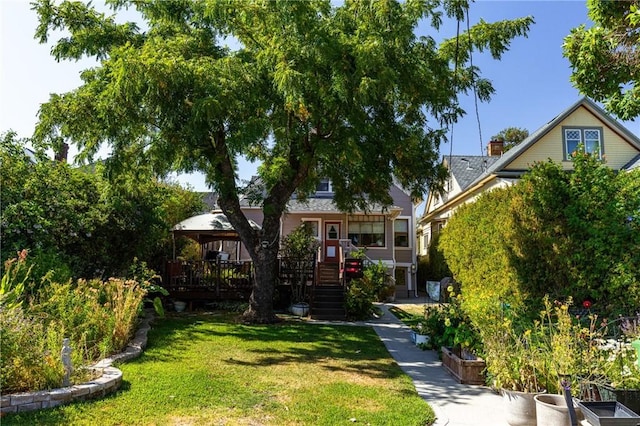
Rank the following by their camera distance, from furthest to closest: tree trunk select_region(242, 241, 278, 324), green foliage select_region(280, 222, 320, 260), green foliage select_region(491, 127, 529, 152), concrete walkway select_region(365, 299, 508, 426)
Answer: green foliage select_region(491, 127, 529, 152) < green foliage select_region(280, 222, 320, 260) < tree trunk select_region(242, 241, 278, 324) < concrete walkway select_region(365, 299, 508, 426)

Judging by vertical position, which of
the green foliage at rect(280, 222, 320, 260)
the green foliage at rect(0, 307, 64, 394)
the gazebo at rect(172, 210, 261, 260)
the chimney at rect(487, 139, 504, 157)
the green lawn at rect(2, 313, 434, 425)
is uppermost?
the chimney at rect(487, 139, 504, 157)

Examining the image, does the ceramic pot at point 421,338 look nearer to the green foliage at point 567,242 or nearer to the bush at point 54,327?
the green foliage at point 567,242

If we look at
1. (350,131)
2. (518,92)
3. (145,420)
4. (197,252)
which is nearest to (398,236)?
(197,252)

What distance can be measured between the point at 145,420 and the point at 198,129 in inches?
240

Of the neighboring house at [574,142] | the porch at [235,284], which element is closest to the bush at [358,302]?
the porch at [235,284]

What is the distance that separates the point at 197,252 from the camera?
20969 mm

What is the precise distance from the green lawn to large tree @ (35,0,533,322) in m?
3.76

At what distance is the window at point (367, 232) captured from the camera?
22719mm

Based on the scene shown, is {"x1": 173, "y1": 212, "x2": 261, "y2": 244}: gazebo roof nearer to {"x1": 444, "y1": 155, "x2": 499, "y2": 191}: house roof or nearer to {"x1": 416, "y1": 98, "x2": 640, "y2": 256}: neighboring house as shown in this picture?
{"x1": 416, "y1": 98, "x2": 640, "y2": 256}: neighboring house

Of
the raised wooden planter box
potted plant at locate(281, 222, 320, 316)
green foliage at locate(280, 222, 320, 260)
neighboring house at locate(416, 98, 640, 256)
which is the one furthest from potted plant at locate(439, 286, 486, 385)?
neighboring house at locate(416, 98, 640, 256)

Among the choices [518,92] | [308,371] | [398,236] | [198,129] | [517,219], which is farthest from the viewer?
[398,236]

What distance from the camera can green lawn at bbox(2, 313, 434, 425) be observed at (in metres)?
4.93

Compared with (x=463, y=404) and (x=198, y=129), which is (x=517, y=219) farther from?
(x=198, y=129)

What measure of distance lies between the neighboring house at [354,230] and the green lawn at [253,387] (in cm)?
1206
